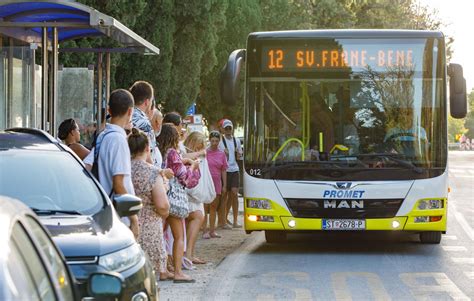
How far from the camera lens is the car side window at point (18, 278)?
333 cm

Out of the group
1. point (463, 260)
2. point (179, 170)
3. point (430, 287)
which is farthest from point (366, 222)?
point (179, 170)

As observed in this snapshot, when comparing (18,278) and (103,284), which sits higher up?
(18,278)

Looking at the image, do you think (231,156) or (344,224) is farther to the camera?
(231,156)

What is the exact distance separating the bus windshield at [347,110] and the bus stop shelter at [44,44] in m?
1.92

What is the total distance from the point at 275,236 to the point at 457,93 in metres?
3.31

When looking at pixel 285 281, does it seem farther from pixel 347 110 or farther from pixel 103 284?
pixel 103 284

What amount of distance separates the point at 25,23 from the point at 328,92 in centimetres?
409

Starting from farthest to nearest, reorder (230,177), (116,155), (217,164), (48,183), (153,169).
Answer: (230,177), (217,164), (153,169), (116,155), (48,183)

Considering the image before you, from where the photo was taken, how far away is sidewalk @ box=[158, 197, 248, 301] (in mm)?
11281

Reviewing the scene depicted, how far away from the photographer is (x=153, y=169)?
10.6 m

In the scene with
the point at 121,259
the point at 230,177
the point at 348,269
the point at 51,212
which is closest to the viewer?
the point at 121,259

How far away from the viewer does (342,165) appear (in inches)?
607

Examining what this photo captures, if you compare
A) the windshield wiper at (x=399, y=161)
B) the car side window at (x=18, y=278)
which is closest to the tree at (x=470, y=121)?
the windshield wiper at (x=399, y=161)

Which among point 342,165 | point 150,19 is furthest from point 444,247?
point 150,19
